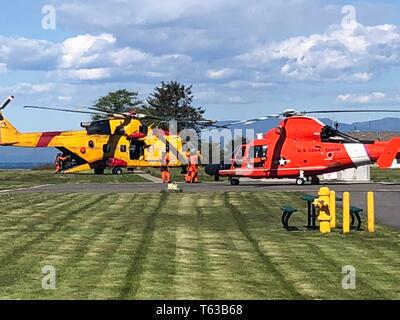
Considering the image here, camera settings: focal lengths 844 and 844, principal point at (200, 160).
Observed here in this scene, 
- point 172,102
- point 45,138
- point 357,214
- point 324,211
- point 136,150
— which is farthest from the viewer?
point 172,102

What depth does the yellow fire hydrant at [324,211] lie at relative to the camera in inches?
760

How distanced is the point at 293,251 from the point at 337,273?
2.89 meters

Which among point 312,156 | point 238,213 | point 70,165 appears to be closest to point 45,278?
point 238,213

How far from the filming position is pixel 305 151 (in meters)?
42.1

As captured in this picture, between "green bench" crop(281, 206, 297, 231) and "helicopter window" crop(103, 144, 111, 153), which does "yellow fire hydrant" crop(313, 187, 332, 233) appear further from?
"helicopter window" crop(103, 144, 111, 153)

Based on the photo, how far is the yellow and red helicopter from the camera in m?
56.7

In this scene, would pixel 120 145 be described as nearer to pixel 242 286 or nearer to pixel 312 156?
pixel 312 156

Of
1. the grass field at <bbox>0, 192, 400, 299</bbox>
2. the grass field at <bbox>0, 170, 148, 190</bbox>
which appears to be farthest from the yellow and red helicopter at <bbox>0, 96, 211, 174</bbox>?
the grass field at <bbox>0, 192, 400, 299</bbox>

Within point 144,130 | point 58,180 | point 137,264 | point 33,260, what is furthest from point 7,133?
point 137,264

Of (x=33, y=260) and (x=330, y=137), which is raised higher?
(x=330, y=137)

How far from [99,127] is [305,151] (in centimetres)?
2106

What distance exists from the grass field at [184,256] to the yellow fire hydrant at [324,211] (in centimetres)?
39

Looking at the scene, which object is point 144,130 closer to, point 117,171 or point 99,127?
point 99,127

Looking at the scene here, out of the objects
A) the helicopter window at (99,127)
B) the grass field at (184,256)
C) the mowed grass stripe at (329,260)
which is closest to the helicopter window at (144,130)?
the helicopter window at (99,127)
